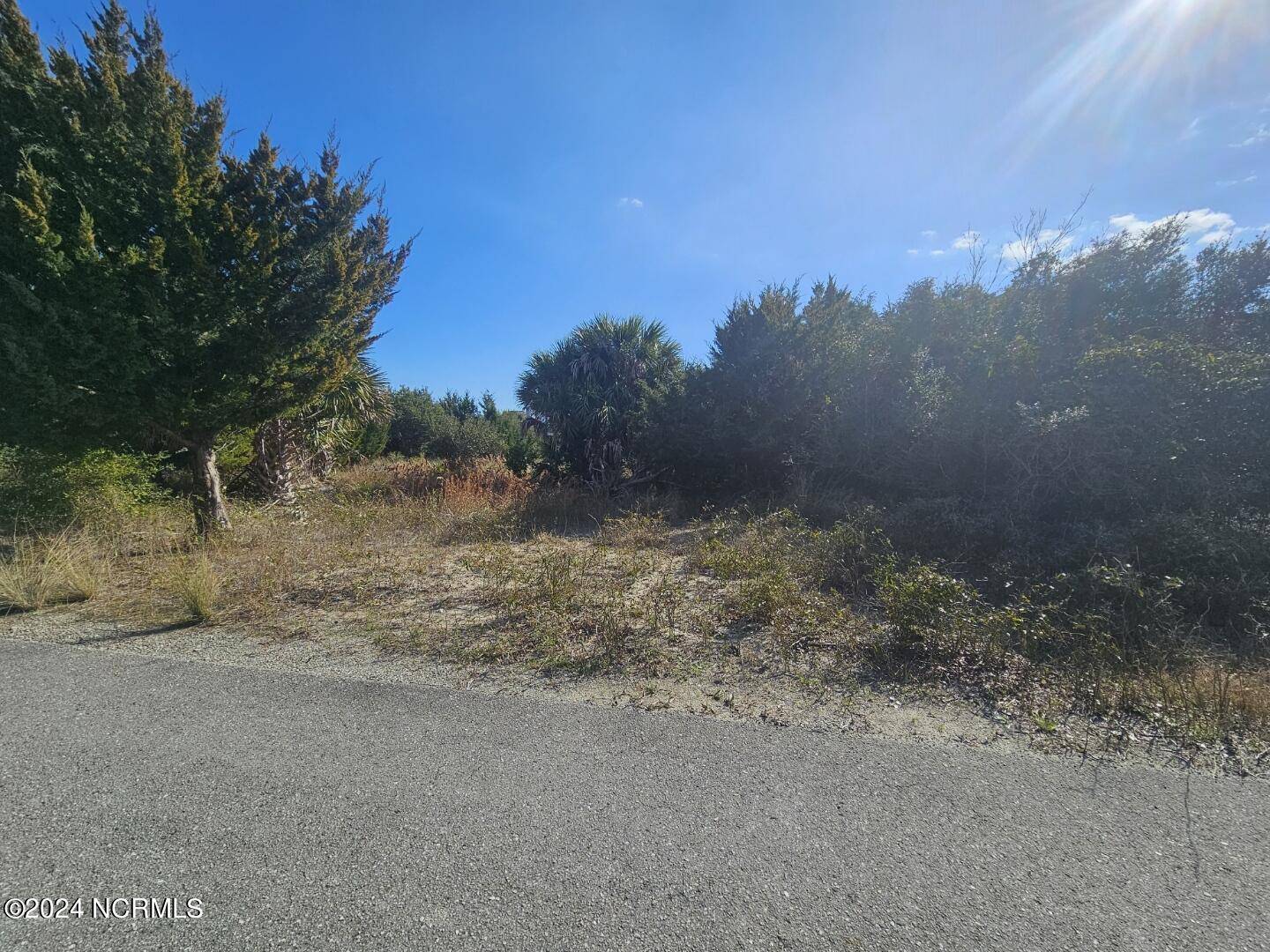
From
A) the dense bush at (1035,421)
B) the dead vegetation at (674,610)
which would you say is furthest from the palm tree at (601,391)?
the dead vegetation at (674,610)

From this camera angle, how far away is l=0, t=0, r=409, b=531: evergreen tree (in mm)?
4844

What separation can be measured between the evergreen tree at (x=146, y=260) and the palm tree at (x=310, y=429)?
11.8ft

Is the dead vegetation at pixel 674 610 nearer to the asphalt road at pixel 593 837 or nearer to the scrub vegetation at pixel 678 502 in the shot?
the scrub vegetation at pixel 678 502

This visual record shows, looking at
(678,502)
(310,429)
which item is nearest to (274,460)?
(310,429)

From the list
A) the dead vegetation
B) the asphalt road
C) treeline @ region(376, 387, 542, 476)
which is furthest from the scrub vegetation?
treeline @ region(376, 387, 542, 476)

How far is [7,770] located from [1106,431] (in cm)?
948

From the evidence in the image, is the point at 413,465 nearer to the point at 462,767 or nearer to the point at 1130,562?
the point at 462,767

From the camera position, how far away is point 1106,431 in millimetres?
5746

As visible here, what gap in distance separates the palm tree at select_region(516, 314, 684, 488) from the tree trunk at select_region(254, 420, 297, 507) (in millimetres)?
5651

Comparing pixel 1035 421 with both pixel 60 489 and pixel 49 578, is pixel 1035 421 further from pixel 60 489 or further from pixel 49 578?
pixel 60 489

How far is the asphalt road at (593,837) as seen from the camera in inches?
59.1

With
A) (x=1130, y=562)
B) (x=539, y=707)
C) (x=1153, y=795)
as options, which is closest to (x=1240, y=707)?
(x=1153, y=795)

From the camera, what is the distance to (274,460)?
11.0m

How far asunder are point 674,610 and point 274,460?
11097 mm
